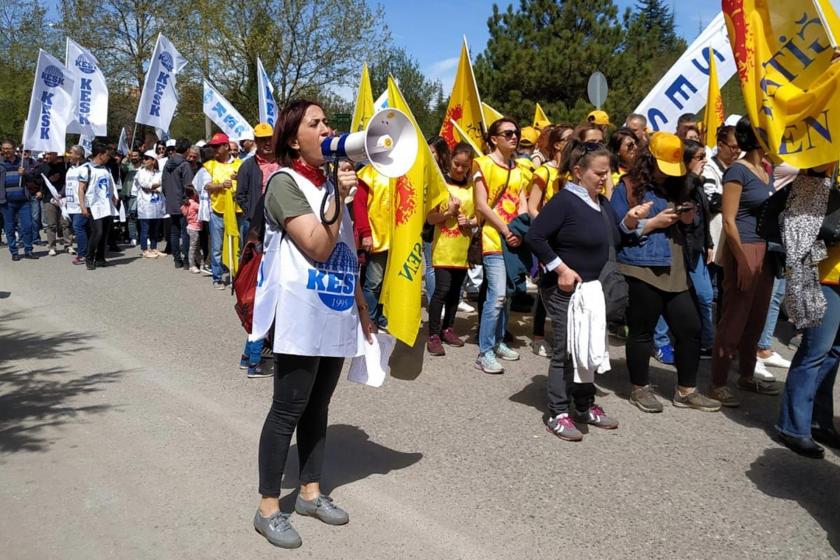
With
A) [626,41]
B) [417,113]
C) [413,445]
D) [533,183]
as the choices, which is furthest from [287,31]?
[413,445]

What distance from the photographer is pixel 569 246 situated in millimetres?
4730

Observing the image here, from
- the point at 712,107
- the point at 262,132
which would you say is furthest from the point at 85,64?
the point at 712,107

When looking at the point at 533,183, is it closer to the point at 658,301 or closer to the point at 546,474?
the point at 658,301

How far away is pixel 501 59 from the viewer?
24.8 metres

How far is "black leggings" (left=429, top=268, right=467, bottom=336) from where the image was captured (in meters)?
6.73

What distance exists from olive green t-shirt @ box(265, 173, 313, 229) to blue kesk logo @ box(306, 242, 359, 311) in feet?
0.83

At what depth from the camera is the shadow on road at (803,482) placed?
377 cm

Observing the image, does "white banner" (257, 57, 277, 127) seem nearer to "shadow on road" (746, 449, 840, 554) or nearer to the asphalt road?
the asphalt road

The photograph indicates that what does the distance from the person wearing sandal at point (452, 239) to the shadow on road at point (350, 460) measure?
2137 mm

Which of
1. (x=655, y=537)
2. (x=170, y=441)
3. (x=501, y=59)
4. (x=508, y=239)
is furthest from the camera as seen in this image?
(x=501, y=59)

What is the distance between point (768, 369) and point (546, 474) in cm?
309

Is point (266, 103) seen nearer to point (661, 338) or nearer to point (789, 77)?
point (661, 338)

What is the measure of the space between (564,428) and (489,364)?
1516 millimetres

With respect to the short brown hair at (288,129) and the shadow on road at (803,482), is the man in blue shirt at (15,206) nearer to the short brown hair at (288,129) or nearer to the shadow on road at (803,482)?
the short brown hair at (288,129)
